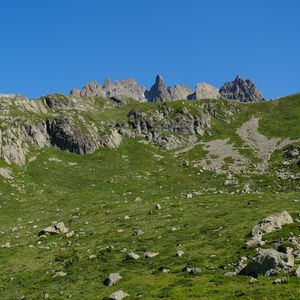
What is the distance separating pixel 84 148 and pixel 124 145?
1239 centimetres

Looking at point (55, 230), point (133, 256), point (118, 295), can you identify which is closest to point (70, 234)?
point (55, 230)

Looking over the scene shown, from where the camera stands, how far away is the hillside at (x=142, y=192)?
105 feet

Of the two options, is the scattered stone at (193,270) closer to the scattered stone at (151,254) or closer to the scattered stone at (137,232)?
the scattered stone at (151,254)

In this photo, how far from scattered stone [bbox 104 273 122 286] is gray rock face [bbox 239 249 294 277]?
957 cm

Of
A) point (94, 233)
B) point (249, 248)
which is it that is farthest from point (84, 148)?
point (249, 248)

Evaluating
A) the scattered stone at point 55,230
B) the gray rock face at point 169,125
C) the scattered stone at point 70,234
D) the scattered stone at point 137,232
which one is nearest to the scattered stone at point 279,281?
the scattered stone at point 137,232

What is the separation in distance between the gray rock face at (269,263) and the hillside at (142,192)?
955mm

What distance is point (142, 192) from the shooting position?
84.3 meters

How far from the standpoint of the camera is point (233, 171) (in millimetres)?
Answer: 99000

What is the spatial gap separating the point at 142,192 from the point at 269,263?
5801 cm

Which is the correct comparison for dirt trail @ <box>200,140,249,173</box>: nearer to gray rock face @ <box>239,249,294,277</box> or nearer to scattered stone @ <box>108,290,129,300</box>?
gray rock face @ <box>239,249,294,277</box>

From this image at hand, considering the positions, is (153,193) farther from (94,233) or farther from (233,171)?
(94,233)

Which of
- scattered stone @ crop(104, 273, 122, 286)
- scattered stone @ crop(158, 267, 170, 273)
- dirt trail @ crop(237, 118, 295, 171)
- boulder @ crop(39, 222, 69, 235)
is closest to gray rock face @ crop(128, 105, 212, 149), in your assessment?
dirt trail @ crop(237, 118, 295, 171)

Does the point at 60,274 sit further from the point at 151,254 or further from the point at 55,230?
the point at 55,230
